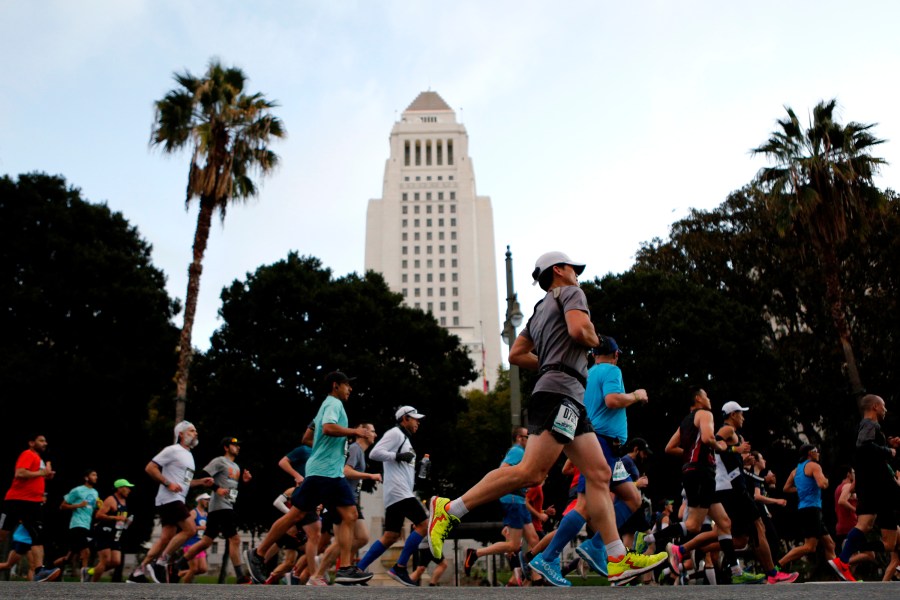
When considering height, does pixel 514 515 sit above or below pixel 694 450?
below

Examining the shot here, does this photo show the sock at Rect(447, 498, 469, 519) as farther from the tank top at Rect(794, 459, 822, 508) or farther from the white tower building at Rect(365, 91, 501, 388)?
the white tower building at Rect(365, 91, 501, 388)

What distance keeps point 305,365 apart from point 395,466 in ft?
79.2

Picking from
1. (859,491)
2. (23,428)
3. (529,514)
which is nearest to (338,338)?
(23,428)

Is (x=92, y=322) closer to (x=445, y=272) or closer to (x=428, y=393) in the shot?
(x=428, y=393)

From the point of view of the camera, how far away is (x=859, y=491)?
8.93 metres

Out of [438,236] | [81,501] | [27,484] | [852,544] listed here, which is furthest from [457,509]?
[438,236]

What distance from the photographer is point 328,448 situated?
791 cm

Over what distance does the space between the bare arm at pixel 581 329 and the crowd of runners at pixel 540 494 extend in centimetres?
1

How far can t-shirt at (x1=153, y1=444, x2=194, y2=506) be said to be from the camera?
9.64 m

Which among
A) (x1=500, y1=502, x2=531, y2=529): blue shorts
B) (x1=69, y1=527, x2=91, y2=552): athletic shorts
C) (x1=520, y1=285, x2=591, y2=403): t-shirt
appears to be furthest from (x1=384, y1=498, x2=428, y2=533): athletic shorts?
(x1=69, y1=527, x2=91, y2=552): athletic shorts

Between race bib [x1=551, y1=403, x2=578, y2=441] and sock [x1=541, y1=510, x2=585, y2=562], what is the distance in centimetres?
106

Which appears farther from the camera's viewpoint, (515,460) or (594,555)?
(515,460)

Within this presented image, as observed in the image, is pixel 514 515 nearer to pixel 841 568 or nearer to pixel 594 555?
pixel 841 568

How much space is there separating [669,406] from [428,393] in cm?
914
